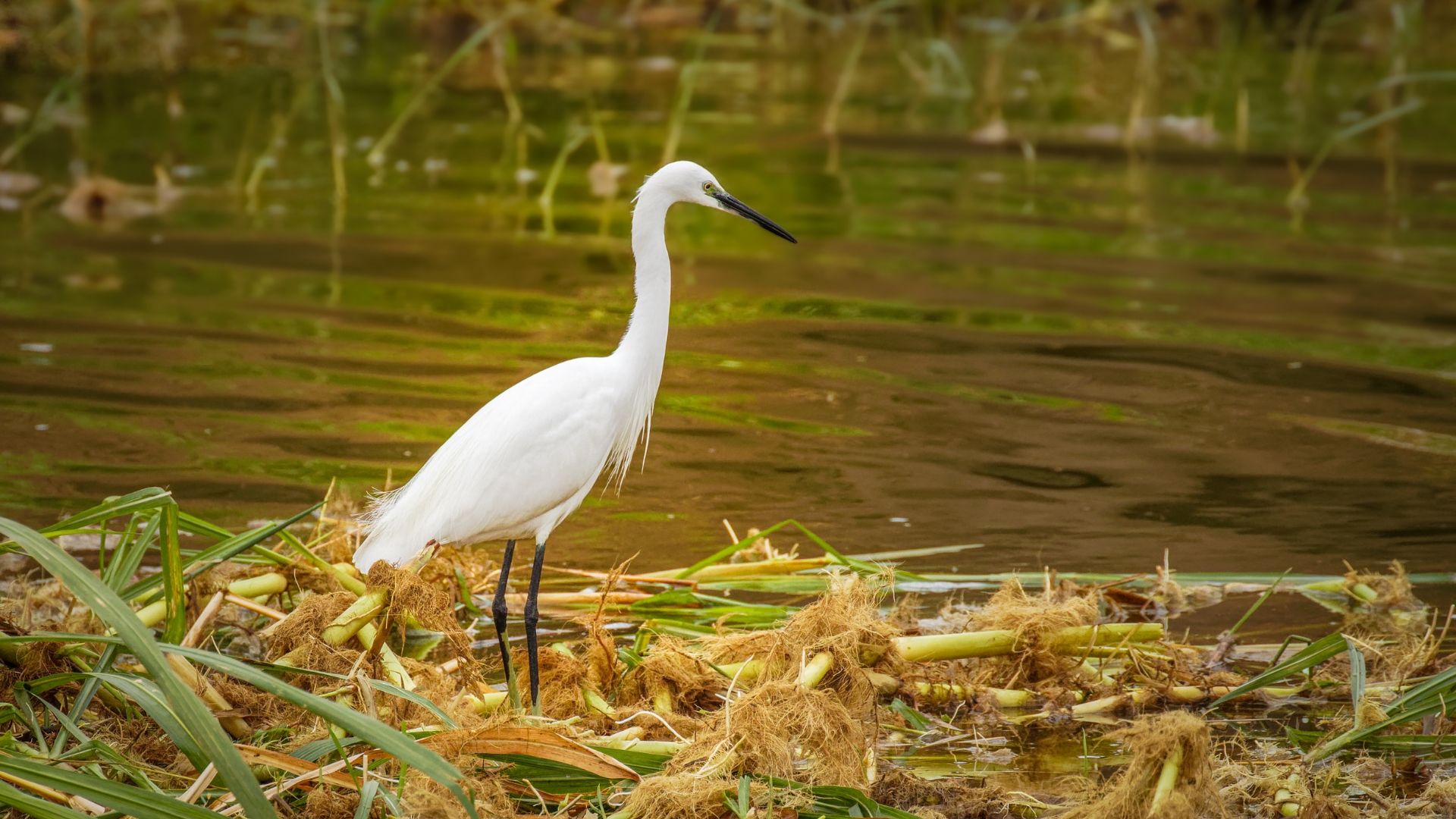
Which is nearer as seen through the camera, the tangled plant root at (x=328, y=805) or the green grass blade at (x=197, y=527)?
the tangled plant root at (x=328, y=805)

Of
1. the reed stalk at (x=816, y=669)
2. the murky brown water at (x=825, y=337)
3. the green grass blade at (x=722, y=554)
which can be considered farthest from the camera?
the murky brown water at (x=825, y=337)

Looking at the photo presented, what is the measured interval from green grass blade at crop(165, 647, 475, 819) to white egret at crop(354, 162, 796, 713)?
1.17 meters

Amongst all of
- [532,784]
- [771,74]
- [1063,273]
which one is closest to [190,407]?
[532,784]

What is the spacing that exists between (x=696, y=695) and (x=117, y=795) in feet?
5.51

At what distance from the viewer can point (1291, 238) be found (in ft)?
32.9

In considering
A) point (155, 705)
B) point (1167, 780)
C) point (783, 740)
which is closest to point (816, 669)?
point (783, 740)

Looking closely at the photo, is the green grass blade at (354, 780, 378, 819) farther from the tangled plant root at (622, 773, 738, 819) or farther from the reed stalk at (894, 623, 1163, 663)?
the reed stalk at (894, 623, 1163, 663)

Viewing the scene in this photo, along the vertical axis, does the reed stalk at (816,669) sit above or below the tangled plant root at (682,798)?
above

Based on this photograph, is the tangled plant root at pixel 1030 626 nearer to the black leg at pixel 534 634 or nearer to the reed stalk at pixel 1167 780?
the reed stalk at pixel 1167 780

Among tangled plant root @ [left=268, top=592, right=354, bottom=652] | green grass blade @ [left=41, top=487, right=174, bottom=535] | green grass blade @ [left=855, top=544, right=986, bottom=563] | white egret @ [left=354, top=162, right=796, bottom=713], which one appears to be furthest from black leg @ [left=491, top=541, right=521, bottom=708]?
green grass blade @ [left=855, top=544, right=986, bottom=563]

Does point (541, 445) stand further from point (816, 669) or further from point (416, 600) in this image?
point (816, 669)

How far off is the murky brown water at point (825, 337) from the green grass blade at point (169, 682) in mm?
2621

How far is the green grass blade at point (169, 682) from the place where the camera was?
2.32m

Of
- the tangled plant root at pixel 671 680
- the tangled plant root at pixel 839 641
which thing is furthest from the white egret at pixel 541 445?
the tangled plant root at pixel 839 641
